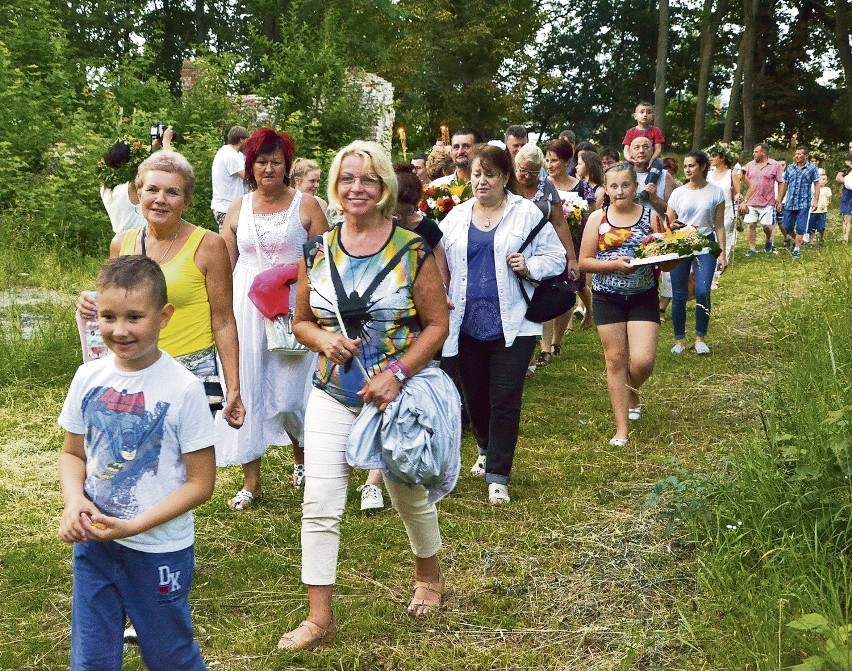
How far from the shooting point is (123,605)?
3.18m

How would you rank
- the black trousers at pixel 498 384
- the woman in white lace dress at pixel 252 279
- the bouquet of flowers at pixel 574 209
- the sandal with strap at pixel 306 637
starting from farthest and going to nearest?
the bouquet of flowers at pixel 574 209 < the black trousers at pixel 498 384 < the woman in white lace dress at pixel 252 279 < the sandal with strap at pixel 306 637

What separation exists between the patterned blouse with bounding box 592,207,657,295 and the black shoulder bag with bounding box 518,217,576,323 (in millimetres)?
1160

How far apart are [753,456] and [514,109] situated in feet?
136

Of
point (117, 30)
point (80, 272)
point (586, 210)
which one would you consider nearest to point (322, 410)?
point (586, 210)

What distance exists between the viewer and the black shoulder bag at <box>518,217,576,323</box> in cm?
621

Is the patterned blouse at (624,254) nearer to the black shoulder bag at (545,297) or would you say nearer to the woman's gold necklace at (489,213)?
the black shoulder bag at (545,297)

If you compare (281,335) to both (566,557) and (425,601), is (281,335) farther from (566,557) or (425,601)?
(566,557)

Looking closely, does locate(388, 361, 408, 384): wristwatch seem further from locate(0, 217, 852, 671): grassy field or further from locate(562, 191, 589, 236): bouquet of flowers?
locate(562, 191, 589, 236): bouquet of flowers

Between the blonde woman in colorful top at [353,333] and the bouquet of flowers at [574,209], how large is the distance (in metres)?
5.19

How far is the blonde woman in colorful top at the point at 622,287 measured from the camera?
7.35 meters

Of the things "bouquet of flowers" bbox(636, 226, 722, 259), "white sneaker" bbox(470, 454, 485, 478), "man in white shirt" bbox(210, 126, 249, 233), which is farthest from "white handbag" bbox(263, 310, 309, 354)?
"man in white shirt" bbox(210, 126, 249, 233)

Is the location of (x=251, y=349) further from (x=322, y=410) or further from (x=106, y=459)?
(x=106, y=459)

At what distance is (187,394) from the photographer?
3.19 metres

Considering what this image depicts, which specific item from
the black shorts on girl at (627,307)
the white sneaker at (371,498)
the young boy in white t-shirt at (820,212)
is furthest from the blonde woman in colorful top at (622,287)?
the young boy in white t-shirt at (820,212)
